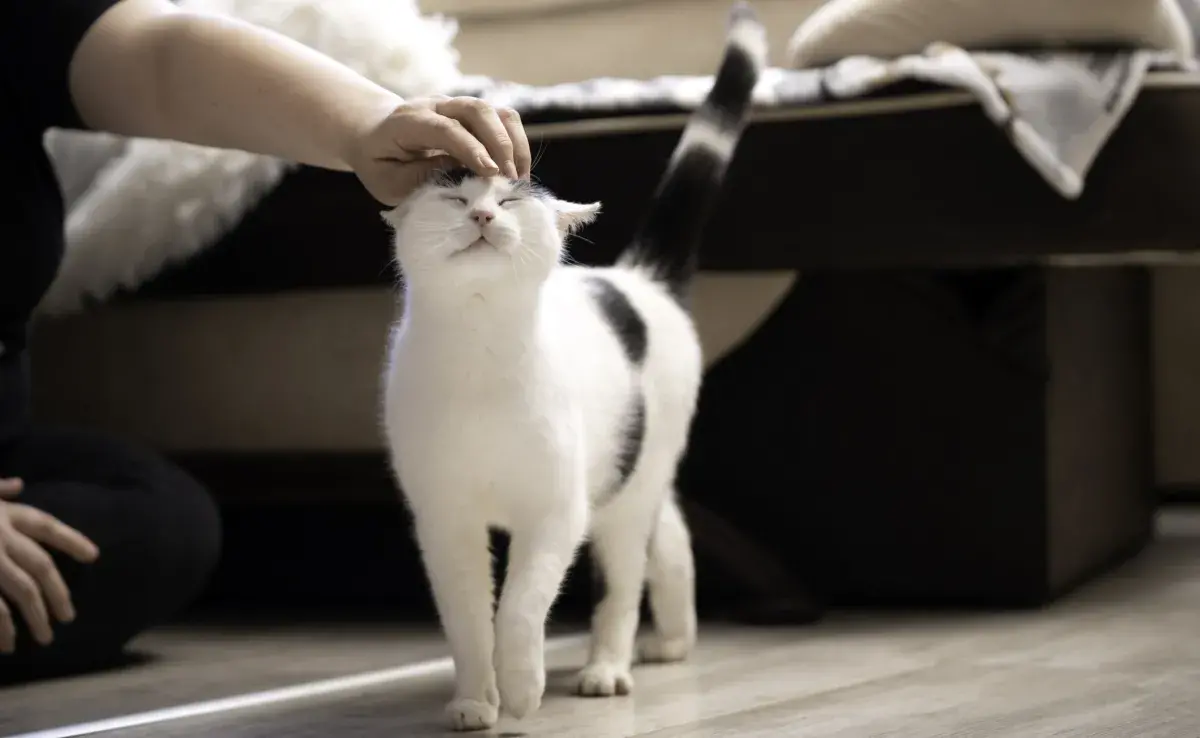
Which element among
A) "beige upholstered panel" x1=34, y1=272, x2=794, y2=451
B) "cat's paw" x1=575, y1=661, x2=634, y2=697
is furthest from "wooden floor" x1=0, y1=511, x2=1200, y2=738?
"beige upholstered panel" x1=34, y1=272, x2=794, y2=451

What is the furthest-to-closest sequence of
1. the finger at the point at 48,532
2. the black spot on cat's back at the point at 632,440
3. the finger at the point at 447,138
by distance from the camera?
the finger at the point at 48,532 → the black spot on cat's back at the point at 632,440 → the finger at the point at 447,138

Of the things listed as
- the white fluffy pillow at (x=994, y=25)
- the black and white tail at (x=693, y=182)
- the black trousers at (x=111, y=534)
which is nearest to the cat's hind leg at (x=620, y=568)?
the black and white tail at (x=693, y=182)

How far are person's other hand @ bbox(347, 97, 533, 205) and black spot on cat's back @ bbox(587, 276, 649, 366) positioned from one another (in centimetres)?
22

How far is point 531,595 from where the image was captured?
1.06 metres

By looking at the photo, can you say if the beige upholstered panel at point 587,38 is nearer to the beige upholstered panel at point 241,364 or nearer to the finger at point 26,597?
the beige upholstered panel at point 241,364

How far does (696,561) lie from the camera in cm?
161

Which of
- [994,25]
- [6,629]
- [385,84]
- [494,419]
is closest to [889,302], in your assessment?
[994,25]

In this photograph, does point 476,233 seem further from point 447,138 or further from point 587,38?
point 587,38

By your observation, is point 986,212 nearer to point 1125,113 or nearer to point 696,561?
point 1125,113

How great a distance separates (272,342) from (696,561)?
555mm

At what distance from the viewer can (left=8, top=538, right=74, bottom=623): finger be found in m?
1.31

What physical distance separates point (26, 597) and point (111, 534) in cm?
12

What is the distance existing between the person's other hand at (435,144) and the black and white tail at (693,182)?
0.34 metres

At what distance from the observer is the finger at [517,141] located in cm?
105
